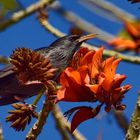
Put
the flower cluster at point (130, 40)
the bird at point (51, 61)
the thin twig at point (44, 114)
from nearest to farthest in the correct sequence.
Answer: the thin twig at point (44, 114) < the bird at point (51, 61) < the flower cluster at point (130, 40)

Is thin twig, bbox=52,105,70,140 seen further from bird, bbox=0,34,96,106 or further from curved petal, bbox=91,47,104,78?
curved petal, bbox=91,47,104,78

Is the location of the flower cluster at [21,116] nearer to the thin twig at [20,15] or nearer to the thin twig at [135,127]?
the thin twig at [135,127]

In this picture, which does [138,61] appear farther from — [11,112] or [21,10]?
[11,112]

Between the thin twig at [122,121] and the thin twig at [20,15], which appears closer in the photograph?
the thin twig at [122,121]

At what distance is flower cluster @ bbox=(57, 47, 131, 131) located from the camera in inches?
58.9

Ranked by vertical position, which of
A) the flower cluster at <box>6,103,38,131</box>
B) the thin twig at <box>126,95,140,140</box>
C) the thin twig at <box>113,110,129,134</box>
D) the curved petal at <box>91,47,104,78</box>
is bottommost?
the thin twig at <box>126,95,140,140</box>

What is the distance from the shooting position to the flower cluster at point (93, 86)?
58.9 inches

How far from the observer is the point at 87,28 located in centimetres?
338

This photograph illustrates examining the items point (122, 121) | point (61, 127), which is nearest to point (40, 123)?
point (61, 127)

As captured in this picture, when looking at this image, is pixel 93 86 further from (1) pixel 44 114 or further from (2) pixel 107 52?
(2) pixel 107 52

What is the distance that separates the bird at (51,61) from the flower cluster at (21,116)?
0.42 feet

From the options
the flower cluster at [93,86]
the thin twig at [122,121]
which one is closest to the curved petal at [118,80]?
the flower cluster at [93,86]

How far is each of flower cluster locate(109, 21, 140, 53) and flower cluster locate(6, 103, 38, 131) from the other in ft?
4.91

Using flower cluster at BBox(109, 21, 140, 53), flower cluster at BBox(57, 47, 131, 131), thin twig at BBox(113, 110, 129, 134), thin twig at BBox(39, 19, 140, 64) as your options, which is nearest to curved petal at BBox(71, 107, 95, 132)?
flower cluster at BBox(57, 47, 131, 131)
